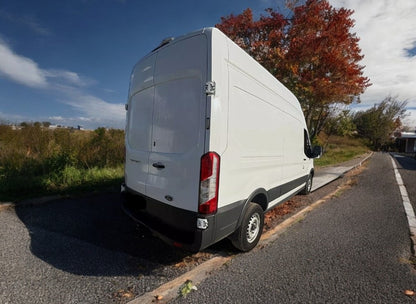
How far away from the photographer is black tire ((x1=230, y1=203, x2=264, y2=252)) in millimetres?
2740

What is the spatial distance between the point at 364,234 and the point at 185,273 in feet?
10.4

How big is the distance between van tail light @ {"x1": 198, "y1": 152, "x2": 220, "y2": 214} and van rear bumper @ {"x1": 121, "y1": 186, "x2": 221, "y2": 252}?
0.10 meters

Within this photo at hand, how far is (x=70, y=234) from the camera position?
3223mm

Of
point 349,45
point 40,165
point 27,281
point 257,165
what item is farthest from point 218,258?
point 349,45

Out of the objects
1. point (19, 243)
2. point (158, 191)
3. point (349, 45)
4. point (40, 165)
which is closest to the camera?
point (158, 191)

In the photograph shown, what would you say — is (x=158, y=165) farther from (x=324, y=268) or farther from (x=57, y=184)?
(x=57, y=184)

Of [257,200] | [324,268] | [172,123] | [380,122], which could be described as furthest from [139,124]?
[380,122]

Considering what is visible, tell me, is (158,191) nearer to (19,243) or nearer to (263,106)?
(263,106)

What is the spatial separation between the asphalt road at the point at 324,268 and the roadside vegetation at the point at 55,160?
4429 mm

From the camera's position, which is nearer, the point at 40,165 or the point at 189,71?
the point at 189,71

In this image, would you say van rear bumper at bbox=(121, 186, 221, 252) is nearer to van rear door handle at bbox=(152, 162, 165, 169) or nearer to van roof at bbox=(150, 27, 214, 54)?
van rear door handle at bbox=(152, 162, 165, 169)

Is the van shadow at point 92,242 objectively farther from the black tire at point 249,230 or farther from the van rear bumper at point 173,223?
the black tire at point 249,230

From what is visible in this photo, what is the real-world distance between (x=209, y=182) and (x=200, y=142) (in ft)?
1.40

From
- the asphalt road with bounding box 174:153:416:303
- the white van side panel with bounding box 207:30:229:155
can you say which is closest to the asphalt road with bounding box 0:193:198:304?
the asphalt road with bounding box 174:153:416:303
